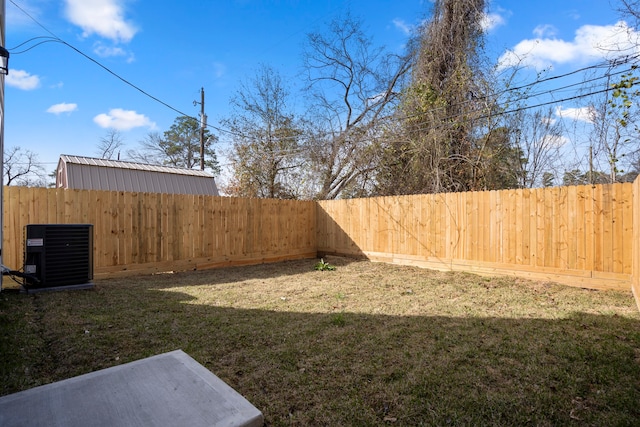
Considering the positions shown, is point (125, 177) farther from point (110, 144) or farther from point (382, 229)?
point (110, 144)

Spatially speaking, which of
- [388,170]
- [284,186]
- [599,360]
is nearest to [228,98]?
[284,186]

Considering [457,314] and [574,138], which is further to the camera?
[574,138]

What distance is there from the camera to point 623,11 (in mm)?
4246

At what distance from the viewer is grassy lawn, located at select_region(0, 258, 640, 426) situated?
1834mm

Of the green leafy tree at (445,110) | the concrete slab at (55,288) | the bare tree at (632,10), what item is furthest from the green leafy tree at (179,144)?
the bare tree at (632,10)

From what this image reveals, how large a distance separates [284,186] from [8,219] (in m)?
8.93

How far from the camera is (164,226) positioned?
6.41 meters

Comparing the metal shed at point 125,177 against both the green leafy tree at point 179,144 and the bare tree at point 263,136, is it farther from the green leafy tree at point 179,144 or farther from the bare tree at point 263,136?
the green leafy tree at point 179,144

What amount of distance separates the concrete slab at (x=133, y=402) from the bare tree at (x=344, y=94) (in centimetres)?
975

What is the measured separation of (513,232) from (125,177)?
10466 mm

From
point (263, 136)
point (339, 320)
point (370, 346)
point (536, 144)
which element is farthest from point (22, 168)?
point (536, 144)

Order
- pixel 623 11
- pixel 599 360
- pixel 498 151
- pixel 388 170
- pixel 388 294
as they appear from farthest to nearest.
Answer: pixel 388 170 → pixel 498 151 → pixel 388 294 → pixel 623 11 → pixel 599 360

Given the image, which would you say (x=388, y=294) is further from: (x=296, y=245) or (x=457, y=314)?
(x=296, y=245)

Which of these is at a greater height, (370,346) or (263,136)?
(263,136)
